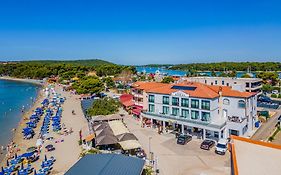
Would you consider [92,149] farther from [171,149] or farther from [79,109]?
[79,109]

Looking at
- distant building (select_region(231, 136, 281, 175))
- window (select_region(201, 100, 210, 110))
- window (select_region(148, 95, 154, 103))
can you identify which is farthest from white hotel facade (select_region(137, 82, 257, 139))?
distant building (select_region(231, 136, 281, 175))

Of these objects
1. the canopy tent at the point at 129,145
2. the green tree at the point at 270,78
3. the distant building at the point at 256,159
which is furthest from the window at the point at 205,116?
the green tree at the point at 270,78

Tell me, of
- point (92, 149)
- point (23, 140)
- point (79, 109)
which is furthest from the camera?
point (79, 109)

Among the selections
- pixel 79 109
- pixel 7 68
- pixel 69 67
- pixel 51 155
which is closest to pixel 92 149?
pixel 51 155

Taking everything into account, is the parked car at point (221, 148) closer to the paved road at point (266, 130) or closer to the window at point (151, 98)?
the paved road at point (266, 130)

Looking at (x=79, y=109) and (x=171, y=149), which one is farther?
(x=79, y=109)

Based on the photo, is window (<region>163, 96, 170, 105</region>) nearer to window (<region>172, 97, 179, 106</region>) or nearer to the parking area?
window (<region>172, 97, 179, 106</region>)

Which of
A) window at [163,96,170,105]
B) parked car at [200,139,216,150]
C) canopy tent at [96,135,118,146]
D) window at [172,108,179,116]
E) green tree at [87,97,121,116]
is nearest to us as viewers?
canopy tent at [96,135,118,146]
